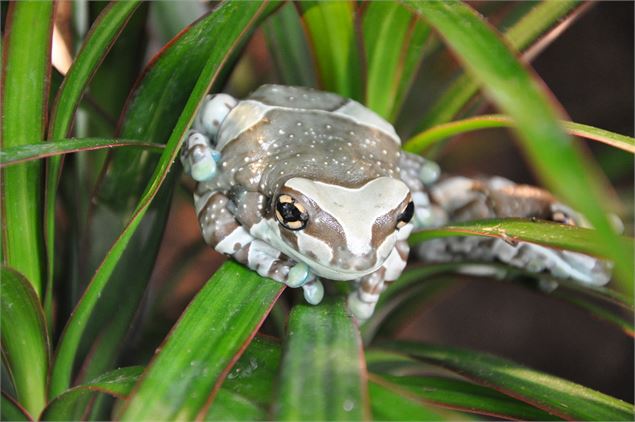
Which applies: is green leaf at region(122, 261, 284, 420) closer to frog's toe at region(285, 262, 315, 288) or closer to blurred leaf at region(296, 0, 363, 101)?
frog's toe at region(285, 262, 315, 288)

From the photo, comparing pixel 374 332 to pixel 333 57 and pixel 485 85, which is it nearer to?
pixel 333 57

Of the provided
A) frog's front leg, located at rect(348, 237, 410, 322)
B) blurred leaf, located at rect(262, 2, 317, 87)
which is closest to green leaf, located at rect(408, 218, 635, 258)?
frog's front leg, located at rect(348, 237, 410, 322)

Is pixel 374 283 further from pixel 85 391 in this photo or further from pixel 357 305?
pixel 85 391

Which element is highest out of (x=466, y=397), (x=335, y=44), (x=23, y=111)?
(x=335, y=44)

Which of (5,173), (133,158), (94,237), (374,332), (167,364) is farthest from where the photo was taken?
(374,332)

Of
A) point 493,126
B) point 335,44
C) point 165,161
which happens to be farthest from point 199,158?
point 493,126

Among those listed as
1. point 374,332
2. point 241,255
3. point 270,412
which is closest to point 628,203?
point 374,332

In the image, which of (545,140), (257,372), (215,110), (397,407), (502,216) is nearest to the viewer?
(545,140)
